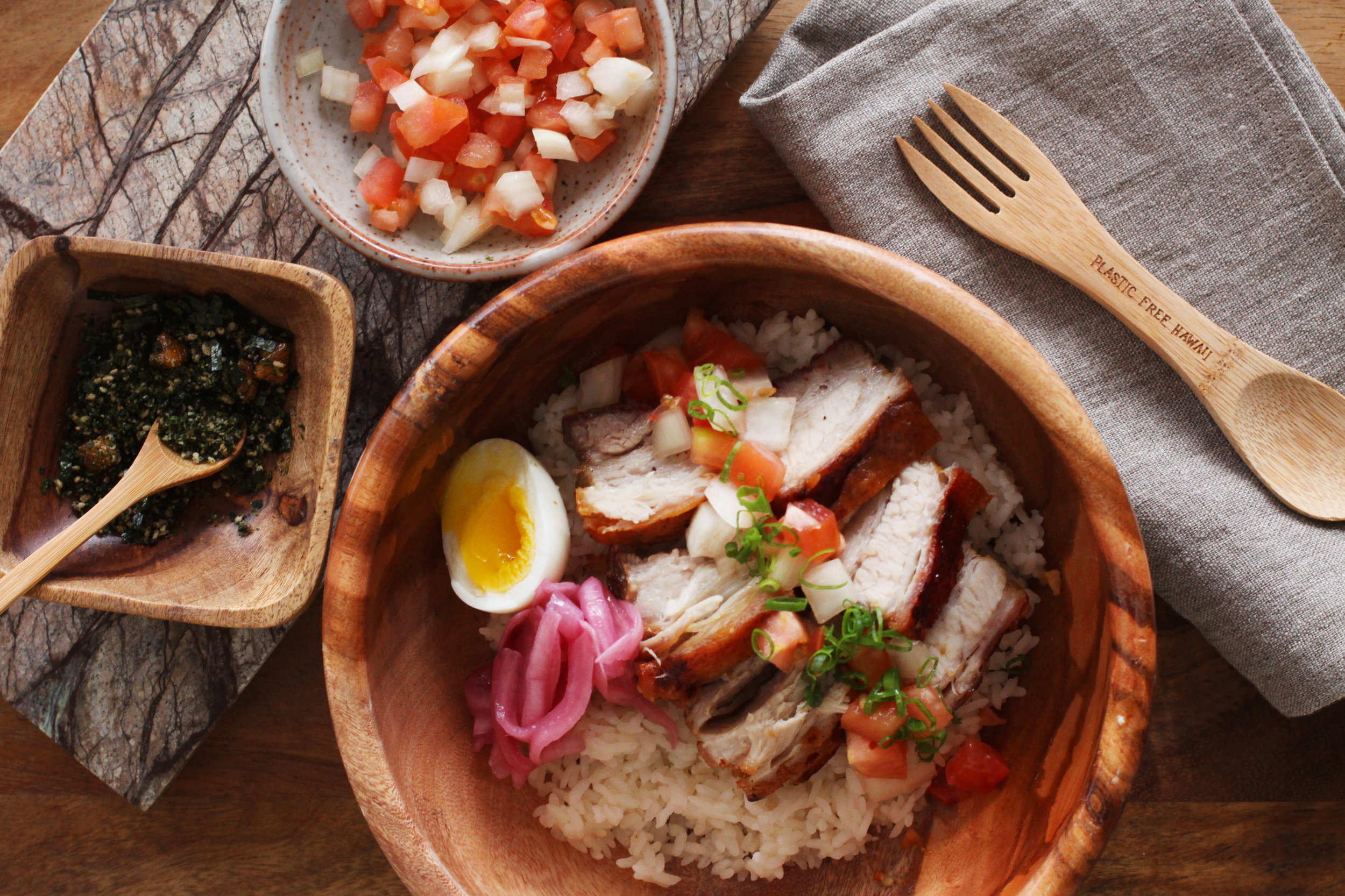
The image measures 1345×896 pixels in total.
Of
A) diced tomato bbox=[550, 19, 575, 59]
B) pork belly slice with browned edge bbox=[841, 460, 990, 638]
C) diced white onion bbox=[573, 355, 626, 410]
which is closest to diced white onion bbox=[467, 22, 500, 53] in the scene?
diced tomato bbox=[550, 19, 575, 59]

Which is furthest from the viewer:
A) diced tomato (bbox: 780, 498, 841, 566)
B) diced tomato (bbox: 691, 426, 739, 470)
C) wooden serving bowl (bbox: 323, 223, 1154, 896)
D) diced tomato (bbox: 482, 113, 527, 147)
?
diced tomato (bbox: 482, 113, 527, 147)

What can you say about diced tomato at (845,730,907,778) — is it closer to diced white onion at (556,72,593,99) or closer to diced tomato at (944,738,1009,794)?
diced tomato at (944,738,1009,794)

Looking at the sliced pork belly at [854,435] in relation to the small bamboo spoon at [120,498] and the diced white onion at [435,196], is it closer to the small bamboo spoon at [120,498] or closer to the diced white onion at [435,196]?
the diced white onion at [435,196]

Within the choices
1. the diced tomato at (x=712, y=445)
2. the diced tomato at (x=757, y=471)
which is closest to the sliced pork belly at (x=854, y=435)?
the diced tomato at (x=757, y=471)

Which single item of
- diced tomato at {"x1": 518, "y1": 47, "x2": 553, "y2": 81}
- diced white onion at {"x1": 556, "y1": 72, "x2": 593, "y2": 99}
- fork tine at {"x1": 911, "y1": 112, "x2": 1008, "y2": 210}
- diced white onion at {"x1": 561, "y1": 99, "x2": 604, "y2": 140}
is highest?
diced tomato at {"x1": 518, "y1": 47, "x2": 553, "y2": 81}

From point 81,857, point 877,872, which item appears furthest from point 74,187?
point 877,872

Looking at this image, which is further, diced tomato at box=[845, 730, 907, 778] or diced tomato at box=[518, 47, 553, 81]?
diced tomato at box=[518, 47, 553, 81]

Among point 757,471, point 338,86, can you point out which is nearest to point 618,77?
point 338,86

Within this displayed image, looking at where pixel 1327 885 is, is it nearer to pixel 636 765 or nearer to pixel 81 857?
pixel 636 765
